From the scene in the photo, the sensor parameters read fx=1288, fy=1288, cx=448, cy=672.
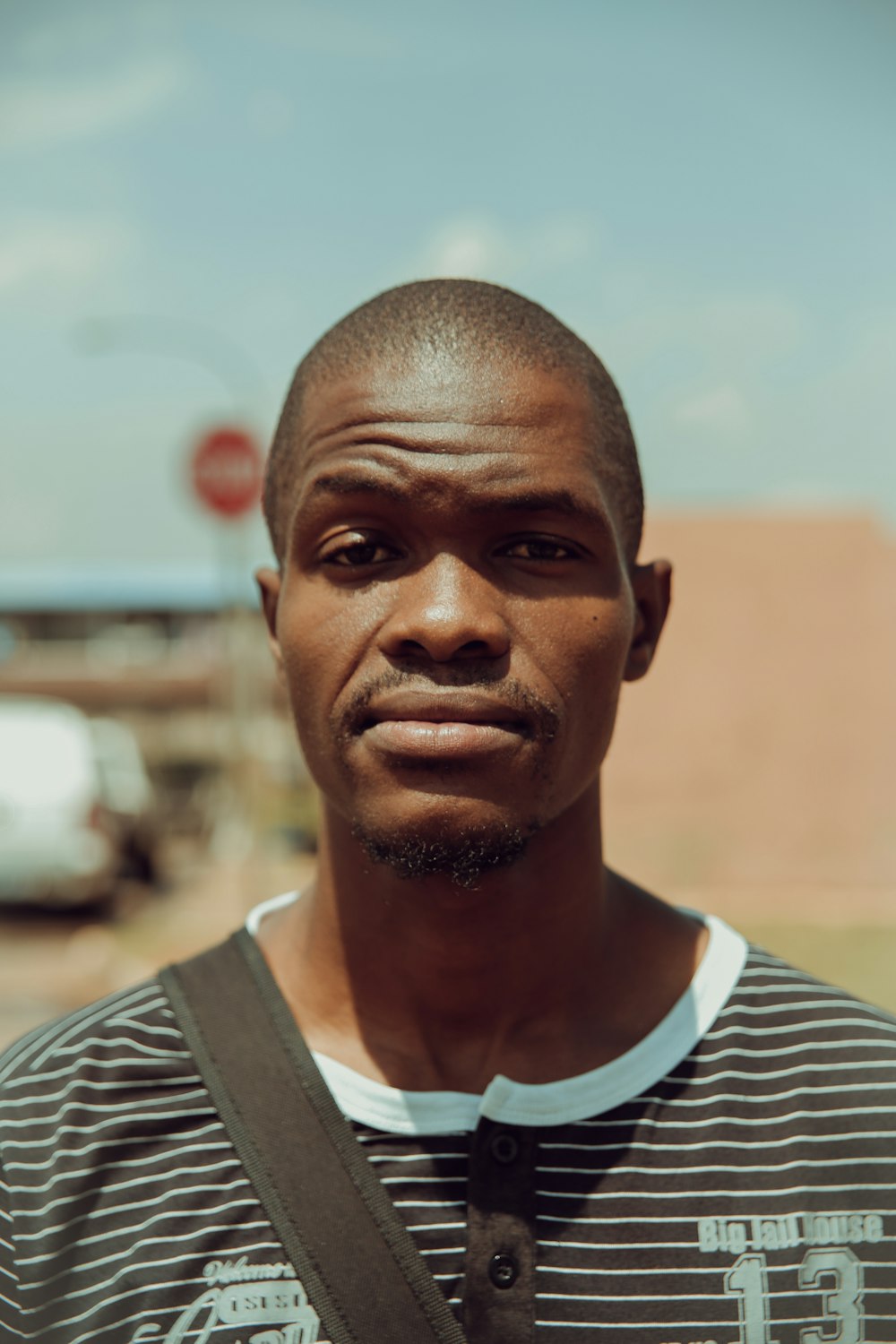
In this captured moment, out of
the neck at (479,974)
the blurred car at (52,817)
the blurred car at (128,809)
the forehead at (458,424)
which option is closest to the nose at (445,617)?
the forehead at (458,424)

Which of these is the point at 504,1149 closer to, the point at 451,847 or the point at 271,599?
the point at 451,847

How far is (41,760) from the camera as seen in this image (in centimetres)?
1116

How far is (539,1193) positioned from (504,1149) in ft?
0.25

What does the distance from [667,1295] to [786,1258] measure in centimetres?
18

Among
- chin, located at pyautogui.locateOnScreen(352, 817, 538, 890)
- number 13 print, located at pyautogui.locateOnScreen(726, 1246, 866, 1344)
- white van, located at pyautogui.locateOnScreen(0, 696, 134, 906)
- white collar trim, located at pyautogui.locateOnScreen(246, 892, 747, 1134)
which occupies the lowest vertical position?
number 13 print, located at pyautogui.locateOnScreen(726, 1246, 866, 1344)

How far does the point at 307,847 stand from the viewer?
14812mm

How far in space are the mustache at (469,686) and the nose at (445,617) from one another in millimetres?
23

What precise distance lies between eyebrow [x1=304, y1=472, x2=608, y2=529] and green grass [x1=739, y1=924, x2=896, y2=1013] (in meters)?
6.28

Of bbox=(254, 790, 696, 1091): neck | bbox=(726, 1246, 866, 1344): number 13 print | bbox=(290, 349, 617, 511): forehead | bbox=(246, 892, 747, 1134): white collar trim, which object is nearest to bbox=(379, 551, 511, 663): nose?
bbox=(290, 349, 617, 511): forehead

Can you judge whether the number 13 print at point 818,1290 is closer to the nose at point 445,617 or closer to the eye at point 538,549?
the nose at point 445,617

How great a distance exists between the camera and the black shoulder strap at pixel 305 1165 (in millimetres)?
1732

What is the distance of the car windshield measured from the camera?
10828 mm

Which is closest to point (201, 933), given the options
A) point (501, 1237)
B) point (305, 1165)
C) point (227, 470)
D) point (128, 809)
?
point (128, 809)

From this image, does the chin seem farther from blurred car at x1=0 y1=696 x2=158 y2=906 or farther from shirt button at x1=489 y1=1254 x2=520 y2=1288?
blurred car at x1=0 y1=696 x2=158 y2=906
